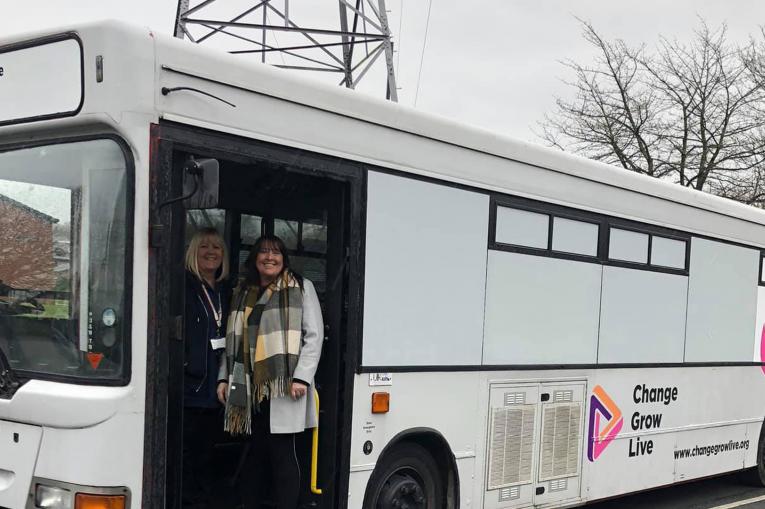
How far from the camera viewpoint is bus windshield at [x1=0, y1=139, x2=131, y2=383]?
420 centimetres

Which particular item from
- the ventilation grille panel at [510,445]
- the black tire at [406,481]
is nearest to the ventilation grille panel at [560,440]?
the ventilation grille panel at [510,445]

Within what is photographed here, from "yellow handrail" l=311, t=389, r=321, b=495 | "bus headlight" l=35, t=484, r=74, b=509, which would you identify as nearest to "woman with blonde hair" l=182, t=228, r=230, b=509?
"yellow handrail" l=311, t=389, r=321, b=495

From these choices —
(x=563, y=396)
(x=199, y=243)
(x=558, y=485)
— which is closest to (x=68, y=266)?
(x=199, y=243)

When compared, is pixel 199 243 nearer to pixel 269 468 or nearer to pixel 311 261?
pixel 311 261

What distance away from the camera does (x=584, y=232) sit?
23.1 ft

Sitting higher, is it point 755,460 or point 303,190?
point 303,190

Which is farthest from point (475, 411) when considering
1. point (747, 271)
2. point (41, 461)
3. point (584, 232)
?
point (747, 271)

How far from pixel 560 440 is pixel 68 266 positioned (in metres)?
3.93

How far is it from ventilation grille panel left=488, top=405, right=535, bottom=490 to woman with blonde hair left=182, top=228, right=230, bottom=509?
1892mm

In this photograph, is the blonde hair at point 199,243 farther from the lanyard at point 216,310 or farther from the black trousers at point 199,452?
the black trousers at point 199,452

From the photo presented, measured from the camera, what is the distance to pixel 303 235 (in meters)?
5.95

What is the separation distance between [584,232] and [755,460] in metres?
3.92

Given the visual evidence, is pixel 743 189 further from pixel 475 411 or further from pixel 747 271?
pixel 475 411

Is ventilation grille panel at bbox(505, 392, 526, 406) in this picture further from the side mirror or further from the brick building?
the brick building
